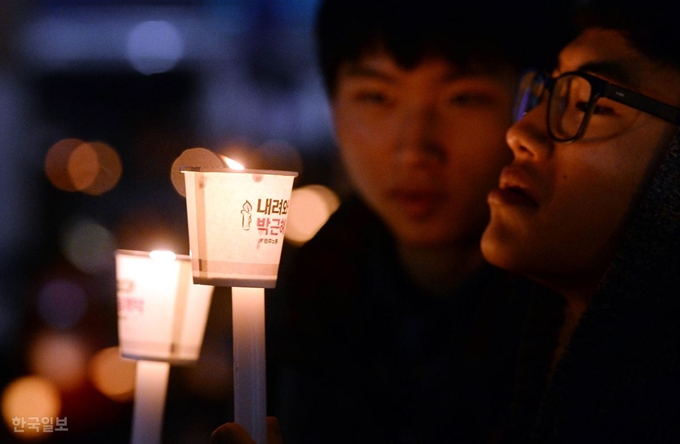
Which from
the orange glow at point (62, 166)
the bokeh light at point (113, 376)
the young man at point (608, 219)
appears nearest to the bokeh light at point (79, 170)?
the orange glow at point (62, 166)

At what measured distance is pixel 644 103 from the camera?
1.86 m

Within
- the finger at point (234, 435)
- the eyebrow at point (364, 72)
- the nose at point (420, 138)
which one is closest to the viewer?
the finger at point (234, 435)

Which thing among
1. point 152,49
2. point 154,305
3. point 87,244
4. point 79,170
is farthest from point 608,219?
point 152,49

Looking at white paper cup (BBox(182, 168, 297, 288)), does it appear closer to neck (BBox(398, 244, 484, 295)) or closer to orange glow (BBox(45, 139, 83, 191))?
neck (BBox(398, 244, 484, 295))

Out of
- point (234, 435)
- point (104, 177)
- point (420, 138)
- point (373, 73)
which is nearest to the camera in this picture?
point (234, 435)

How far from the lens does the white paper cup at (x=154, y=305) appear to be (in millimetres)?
1681

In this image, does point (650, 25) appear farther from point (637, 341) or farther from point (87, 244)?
point (87, 244)

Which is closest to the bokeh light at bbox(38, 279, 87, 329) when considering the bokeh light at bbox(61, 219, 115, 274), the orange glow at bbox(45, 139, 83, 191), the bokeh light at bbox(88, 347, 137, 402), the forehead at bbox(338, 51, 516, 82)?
the bokeh light at bbox(61, 219, 115, 274)

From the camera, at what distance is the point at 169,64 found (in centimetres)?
884

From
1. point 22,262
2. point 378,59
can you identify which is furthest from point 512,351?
point 22,262

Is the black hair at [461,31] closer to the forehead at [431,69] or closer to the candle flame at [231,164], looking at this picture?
the forehead at [431,69]

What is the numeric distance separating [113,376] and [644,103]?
10.6 ft

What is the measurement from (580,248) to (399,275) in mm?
1049

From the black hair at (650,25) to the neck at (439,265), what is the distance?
3.40ft
